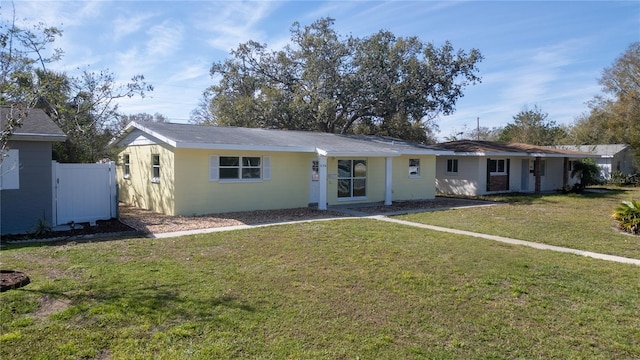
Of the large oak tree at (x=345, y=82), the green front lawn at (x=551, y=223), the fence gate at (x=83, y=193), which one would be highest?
the large oak tree at (x=345, y=82)

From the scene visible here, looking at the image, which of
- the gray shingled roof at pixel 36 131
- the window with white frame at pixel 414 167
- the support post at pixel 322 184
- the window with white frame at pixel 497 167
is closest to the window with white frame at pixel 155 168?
the gray shingled roof at pixel 36 131

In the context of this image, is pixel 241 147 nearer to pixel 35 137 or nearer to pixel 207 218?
pixel 207 218

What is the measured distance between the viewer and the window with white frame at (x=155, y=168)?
14.4 metres

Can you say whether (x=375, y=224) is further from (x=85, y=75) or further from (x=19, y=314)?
(x=85, y=75)

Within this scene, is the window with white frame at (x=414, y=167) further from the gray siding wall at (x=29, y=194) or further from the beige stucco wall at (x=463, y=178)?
the gray siding wall at (x=29, y=194)

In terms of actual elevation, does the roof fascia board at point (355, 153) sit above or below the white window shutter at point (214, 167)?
above

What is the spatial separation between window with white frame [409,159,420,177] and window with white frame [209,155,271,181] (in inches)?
302

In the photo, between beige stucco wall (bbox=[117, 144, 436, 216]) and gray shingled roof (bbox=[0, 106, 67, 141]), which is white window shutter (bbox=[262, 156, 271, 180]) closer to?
beige stucco wall (bbox=[117, 144, 436, 216])

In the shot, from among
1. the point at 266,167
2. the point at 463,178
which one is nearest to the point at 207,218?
the point at 266,167

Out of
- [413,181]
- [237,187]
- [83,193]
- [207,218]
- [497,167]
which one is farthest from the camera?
[497,167]

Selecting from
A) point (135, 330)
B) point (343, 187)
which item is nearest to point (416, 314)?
point (135, 330)

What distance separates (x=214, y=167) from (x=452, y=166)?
15.5 meters

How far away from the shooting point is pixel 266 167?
14.9 meters

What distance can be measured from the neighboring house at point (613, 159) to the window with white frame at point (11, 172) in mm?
38999
